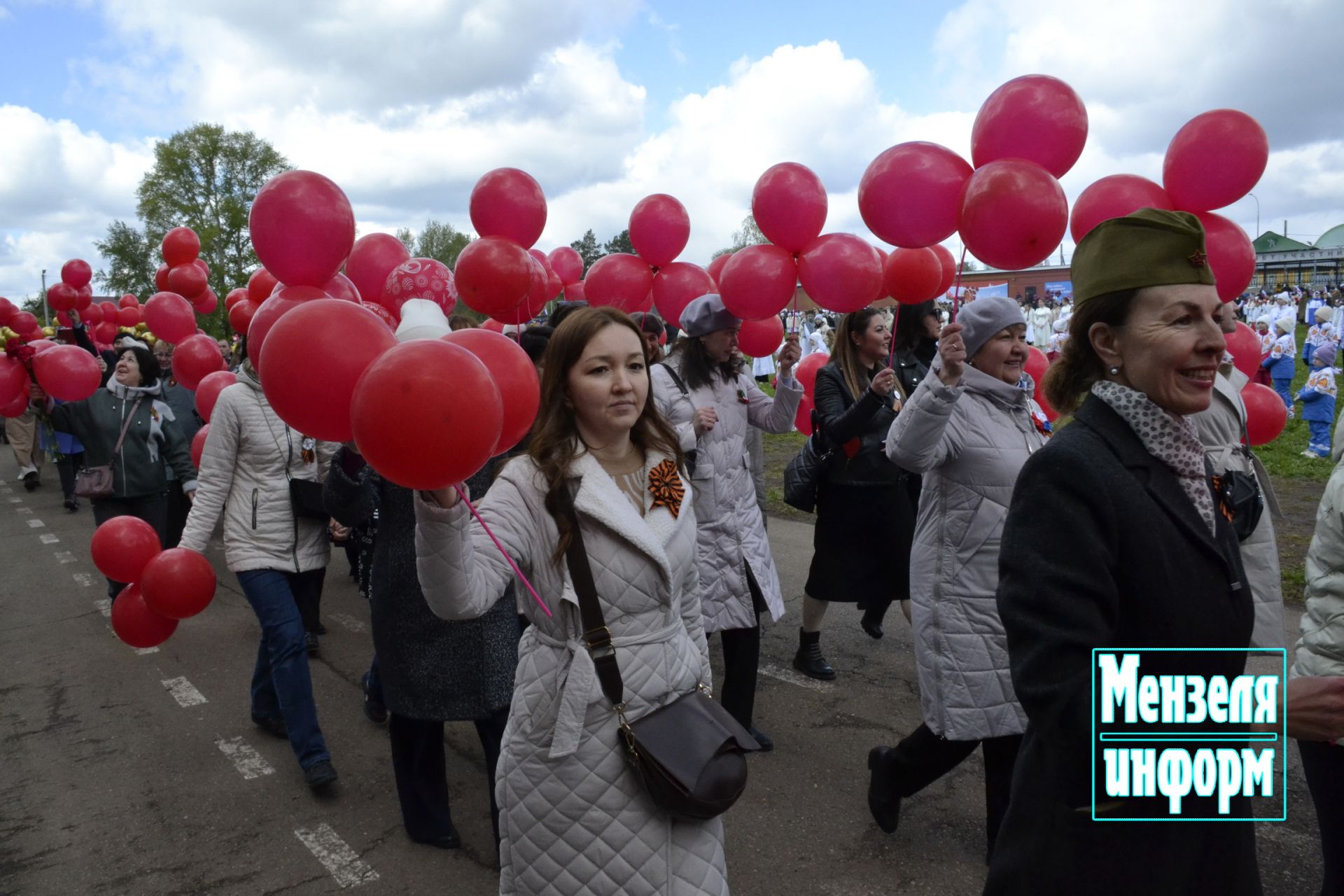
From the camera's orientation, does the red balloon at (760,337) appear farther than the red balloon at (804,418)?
No

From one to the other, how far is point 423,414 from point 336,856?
2.66 m

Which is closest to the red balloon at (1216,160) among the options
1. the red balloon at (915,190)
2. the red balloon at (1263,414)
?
the red balloon at (915,190)

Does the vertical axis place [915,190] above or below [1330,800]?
above

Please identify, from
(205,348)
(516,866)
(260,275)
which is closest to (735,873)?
(516,866)

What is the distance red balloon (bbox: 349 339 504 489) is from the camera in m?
1.51

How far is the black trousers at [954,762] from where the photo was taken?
297cm

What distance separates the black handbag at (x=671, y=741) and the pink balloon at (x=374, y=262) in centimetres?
218

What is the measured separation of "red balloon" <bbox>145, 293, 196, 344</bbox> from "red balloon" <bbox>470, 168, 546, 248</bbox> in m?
4.52

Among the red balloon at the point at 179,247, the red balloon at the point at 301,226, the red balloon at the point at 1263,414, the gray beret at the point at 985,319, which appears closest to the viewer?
the red balloon at the point at 301,226

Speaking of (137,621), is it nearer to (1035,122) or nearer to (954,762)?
(954,762)

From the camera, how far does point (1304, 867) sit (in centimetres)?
303

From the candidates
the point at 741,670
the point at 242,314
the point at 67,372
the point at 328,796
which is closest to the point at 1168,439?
the point at 741,670

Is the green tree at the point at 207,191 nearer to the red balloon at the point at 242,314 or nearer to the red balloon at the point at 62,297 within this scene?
the red balloon at the point at 62,297

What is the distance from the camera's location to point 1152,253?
1647mm
